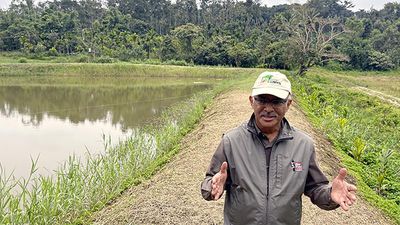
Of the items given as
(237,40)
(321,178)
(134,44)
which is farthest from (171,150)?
(237,40)

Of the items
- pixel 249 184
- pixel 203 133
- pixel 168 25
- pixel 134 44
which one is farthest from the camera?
pixel 168 25

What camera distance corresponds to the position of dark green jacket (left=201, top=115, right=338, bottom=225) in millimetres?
1862

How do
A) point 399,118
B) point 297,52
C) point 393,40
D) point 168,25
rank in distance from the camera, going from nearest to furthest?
point 399,118 < point 297,52 < point 393,40 < point 168,25

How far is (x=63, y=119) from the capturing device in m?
13.1

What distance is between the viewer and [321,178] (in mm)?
2033

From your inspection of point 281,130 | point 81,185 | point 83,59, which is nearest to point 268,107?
point 281,130

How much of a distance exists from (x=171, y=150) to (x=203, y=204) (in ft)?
10.6

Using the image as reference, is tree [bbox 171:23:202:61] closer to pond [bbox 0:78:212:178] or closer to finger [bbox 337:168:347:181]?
pond [bbox 0:78:212:178]

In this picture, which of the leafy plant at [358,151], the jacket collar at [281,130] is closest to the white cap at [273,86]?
the jacket collar at [281,130]

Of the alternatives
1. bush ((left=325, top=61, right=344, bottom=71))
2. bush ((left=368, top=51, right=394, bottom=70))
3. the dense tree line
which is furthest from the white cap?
bush ((left=368, top=51, right=394, bottom=70))

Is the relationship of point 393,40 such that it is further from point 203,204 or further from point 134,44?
point 203,204

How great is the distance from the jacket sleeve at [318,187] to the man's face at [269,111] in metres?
0.26

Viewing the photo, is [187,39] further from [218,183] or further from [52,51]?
[218,183]

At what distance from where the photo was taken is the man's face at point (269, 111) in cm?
194
